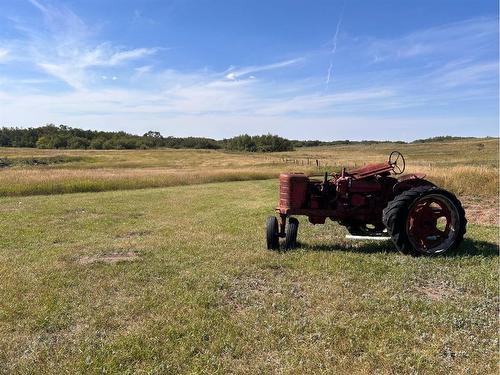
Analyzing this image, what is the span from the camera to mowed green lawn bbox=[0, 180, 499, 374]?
4105mm

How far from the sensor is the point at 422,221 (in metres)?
7.68

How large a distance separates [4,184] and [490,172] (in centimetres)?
2330

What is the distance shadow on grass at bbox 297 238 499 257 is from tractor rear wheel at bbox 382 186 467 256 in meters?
0.32

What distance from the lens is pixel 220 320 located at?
16.3ft

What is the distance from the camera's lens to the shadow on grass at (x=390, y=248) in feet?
25.5

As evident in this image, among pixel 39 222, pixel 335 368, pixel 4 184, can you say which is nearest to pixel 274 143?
pixel 4 184

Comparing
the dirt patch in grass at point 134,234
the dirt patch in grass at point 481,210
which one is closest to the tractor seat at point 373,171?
the dirt patch in grass at point 481,210

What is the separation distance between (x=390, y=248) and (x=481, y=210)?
272 inches

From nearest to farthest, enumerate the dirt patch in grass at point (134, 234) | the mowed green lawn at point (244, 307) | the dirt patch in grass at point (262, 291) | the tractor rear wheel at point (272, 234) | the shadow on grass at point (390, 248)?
the mowed green lawn at point (244, 307), the dirt patch in grass at point (262, 291), the shadow on grass at point (390, 248), the tractor rear wheel at point (272, 234), the dirt patch in grass at point (134, 234)

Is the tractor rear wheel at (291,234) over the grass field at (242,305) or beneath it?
over

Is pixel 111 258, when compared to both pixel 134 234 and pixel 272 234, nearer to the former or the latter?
pixel 134 234

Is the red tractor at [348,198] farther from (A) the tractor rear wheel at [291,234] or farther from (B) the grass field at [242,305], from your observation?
(B) the grass field at [242,305]

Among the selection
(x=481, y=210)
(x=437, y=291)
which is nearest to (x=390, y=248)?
(x=437, y=291)

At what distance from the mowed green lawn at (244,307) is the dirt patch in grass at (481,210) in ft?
7.39
